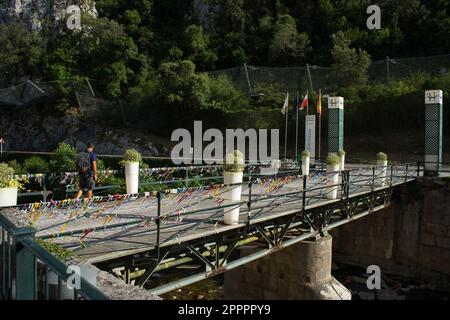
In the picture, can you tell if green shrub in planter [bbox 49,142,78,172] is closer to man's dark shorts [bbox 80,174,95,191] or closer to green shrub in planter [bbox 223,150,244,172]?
man's dark shorts [bbox 80,174,95,191]

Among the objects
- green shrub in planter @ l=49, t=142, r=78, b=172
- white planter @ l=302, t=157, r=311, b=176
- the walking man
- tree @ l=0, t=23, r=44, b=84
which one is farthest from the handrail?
tree @ l=0, t=23, r=44, b=84

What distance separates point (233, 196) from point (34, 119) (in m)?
44.9

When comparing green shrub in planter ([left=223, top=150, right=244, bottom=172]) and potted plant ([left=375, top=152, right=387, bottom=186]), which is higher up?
green shrub in planter ([left=223, top=150, right=244, bottom=172])

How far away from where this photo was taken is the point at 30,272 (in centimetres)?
307

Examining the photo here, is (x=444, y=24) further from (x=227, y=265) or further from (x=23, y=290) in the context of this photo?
(x=23, y=290)

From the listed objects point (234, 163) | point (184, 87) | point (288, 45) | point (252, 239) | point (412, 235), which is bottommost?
point (412, 235)

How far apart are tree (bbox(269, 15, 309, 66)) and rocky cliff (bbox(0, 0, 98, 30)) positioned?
29.4 m

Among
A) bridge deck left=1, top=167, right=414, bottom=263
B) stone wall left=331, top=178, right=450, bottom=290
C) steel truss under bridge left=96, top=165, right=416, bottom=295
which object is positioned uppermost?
bridge deck left=1, top=167, right=414, bottom=263

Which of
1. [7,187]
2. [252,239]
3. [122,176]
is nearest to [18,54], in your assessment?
[122,176]

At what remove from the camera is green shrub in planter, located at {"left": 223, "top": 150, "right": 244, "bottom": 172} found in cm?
755

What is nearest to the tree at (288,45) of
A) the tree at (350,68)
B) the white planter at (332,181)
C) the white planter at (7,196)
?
the tree at (350,68)

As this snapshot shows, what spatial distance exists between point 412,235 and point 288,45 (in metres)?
32.3

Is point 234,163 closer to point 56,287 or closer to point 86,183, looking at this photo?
point 86,183

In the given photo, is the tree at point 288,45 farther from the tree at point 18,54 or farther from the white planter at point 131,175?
the white planter at point 131,175
